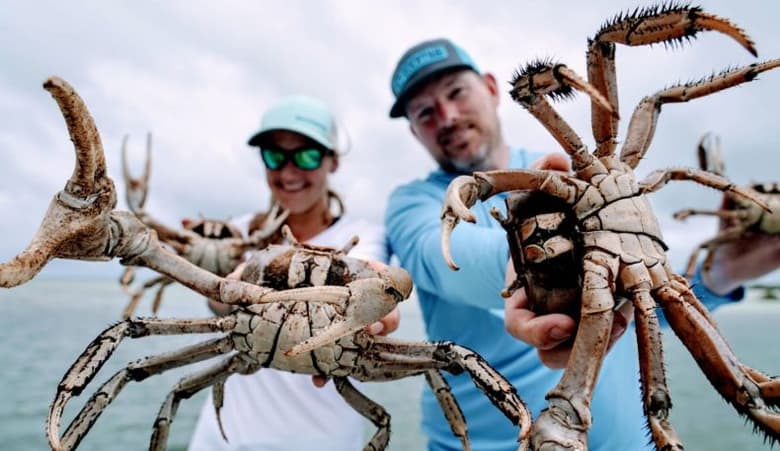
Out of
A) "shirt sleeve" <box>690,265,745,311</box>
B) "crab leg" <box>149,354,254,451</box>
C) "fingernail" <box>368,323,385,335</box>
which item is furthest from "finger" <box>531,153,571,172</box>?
"shirt sleeve" <box>690,265,745,311</box>

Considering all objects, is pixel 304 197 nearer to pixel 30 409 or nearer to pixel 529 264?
pixel 529 264

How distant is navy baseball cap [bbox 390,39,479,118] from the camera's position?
3707 millimetres

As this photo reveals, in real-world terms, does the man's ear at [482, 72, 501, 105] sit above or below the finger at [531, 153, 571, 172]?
above

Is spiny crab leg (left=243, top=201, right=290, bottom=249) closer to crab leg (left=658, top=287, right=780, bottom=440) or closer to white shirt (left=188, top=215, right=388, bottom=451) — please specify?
white shirt (left=188, top=215, right=388, bottom=451)

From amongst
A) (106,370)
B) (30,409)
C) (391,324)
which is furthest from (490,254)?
(106,370)

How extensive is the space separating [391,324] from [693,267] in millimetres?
3317

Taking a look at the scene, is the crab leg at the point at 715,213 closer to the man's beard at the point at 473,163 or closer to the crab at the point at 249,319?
the man's beard at the point at 473,163

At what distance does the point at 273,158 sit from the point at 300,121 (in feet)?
1.01

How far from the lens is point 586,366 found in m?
1.47

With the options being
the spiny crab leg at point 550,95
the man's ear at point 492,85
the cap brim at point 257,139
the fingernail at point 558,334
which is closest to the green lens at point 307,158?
the cap brim at point 257,139

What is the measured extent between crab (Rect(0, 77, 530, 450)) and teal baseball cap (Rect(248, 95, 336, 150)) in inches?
55.4

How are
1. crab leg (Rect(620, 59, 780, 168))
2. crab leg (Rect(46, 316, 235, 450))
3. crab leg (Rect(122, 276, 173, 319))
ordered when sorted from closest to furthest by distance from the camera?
crab leg (Rect(620, 59, 780, 168)) → crab leg (Rect(46, 316, 235, 450)) → crab leg (Rect(122, 276, 173, 319))

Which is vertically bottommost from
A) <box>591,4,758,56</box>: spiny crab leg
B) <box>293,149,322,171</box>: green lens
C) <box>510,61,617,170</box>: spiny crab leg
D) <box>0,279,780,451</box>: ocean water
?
<box>0,279,780,451</box>: ocean water

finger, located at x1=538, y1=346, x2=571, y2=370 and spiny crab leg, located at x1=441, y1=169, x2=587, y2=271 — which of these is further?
finger, located at x1=538, y1=346, x2=571, y2=370
